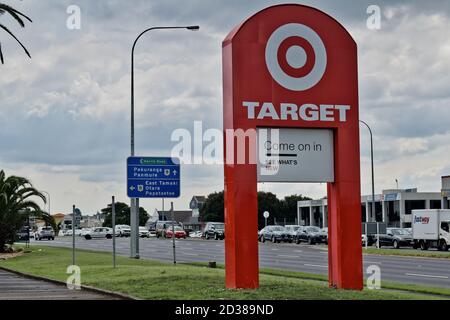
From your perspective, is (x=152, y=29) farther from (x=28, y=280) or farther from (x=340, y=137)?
(x=340, y=137)

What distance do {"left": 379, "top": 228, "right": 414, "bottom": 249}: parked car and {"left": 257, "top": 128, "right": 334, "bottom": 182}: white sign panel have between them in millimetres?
40941

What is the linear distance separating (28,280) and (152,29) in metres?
16.9

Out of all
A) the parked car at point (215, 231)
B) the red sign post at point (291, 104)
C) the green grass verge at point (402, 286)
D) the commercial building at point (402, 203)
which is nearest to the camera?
the red sign post at point (291, 104)

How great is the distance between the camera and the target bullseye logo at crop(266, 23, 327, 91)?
663 inches

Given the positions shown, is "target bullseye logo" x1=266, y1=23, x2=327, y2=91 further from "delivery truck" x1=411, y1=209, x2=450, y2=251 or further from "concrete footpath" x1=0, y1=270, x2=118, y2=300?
"delivery truck" x1=411, y1=209, x2=450, y2=251

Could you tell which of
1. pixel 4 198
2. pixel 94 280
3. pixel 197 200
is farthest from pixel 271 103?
pixel 197 200

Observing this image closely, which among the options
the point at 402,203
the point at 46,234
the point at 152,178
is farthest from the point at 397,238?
the point at 46,234

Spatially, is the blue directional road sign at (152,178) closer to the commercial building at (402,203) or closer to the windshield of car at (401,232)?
the windshield of car at (401,232)

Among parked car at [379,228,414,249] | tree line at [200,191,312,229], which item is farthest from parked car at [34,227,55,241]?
A: parked car at [379,228,414,249]

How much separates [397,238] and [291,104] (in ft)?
141

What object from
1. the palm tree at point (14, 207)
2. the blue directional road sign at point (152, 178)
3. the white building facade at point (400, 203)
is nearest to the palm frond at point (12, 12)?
the blue directional road sign at point (152, 178)

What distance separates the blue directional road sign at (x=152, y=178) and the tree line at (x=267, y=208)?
3065 inches

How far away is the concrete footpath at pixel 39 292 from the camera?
688 inches

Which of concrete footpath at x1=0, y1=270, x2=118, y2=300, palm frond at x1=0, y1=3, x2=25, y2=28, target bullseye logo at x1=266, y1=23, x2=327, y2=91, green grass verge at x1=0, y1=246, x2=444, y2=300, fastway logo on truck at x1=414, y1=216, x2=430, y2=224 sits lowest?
concrete footpath at x1=0, y1=270, x2=118, y2=300
